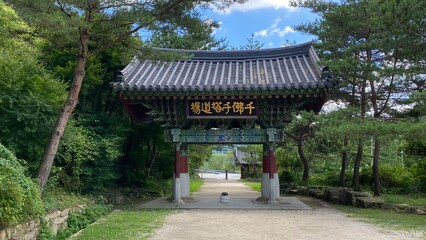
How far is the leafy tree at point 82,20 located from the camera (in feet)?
25.1

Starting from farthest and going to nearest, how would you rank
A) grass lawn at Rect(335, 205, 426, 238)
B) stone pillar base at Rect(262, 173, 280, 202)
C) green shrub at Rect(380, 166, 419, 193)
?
green shrub at Rect(380, 166, 419, 193), stone pillar base at Rect(262, 173, 280, 202), grass lawn at Rect(335, 205, 426, 238)

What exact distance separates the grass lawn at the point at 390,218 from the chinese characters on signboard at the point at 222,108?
421 cm

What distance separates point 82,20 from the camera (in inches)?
317

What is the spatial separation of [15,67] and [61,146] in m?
2.30

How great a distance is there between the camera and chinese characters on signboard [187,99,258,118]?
12.7 meters

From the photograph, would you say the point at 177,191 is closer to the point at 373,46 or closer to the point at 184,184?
the point at 184,184

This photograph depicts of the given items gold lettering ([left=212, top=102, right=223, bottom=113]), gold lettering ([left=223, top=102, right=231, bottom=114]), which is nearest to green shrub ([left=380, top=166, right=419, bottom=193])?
gold lettering ([left=223, top=102, right=231, bottom=114])

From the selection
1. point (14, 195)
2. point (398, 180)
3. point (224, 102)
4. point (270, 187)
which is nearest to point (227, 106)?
point (224, 102)

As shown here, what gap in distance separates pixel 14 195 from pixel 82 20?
391 cm

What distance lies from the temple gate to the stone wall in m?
4.65

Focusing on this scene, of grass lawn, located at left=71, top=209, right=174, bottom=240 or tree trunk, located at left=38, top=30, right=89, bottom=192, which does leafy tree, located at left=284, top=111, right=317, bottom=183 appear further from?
tree trunk, located at left=38, top=30, right=89, bottom=192

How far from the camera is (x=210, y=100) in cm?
1266

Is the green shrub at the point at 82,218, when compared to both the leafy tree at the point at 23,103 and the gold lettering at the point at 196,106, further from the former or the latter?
the gold lettering at the point at 196,106

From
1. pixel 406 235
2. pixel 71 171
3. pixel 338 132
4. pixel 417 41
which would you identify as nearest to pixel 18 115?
pixel 71 171
